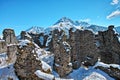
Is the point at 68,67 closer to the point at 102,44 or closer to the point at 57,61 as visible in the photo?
the point at 57,61

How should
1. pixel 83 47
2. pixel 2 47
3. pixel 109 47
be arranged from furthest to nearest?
1. pixel 109 47
2. pixel 83 47
3. pixel 2 47

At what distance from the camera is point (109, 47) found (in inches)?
2452

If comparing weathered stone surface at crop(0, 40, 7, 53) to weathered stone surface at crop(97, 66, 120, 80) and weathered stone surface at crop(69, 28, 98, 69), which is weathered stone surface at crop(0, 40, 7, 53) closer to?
weathered stone surface at crop(69, 28, 98, 69)

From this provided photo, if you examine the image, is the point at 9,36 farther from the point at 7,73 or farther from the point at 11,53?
the point at 7,73

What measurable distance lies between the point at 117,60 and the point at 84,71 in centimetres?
1616

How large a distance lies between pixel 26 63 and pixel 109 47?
28959 mm

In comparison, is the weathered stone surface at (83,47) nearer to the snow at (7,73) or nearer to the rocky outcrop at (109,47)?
the rocky outcrop at (109,47)

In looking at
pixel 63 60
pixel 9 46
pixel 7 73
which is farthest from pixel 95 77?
pixel 9 46

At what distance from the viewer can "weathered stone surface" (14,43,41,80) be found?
3844 cm

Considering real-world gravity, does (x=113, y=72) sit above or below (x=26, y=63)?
below

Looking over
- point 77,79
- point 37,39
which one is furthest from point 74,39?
point 37,39

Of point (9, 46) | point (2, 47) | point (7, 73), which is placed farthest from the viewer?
point (2, 47)

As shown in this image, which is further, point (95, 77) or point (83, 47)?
point (83, 47)

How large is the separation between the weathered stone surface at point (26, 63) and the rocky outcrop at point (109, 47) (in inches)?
1022
